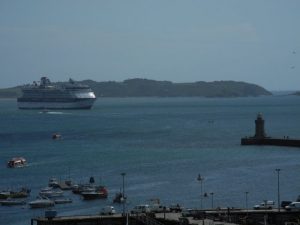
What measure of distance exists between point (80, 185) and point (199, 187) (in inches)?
274

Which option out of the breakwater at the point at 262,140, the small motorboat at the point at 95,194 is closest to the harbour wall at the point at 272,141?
the breakwater at the point at 262,140

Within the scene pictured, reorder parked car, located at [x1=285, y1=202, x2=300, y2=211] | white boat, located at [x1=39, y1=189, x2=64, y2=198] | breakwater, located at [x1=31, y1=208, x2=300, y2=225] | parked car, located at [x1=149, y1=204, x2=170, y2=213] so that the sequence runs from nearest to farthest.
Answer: breakwater, located at [x1=31, y1=208, x2=300, y2=225], parked car, located at [x1=285, y1=202, x2=300, y2=211], parked car, located at [x1=149, y1=204, x2=170, y2=213], white boat, located at [x1=39, y1=189, x2=64, y2=198]

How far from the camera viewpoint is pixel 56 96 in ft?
568

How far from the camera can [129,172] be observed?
201 feet

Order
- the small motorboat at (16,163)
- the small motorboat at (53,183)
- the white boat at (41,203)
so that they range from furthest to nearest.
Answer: the small motorboat at (16,163)
the small motorboat at (53,183)
the white boat at (41,203)

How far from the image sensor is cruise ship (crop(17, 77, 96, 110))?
567 feet

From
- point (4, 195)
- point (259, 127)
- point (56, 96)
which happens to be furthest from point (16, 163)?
point (56, 96)

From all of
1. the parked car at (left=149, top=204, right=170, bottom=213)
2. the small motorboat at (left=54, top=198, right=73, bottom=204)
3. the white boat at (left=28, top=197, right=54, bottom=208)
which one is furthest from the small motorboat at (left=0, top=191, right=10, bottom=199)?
the parked car at (left=149, top=204, right=170, bottom=213)

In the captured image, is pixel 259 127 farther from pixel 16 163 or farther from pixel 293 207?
pixel 293 207

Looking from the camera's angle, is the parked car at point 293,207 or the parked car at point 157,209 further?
the parked car at point 157,209

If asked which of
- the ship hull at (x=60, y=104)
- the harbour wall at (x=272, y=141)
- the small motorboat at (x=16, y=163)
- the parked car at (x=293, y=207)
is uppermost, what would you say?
the ship hull at (x=60, y=104)

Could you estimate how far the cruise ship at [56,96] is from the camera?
567ft

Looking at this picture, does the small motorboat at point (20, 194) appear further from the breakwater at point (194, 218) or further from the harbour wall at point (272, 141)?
the harbour wall at point (272, 141)

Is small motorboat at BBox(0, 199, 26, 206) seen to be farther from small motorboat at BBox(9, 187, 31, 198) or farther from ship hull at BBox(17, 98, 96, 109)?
ship hull at BBox(17, 98, 96, 109)
